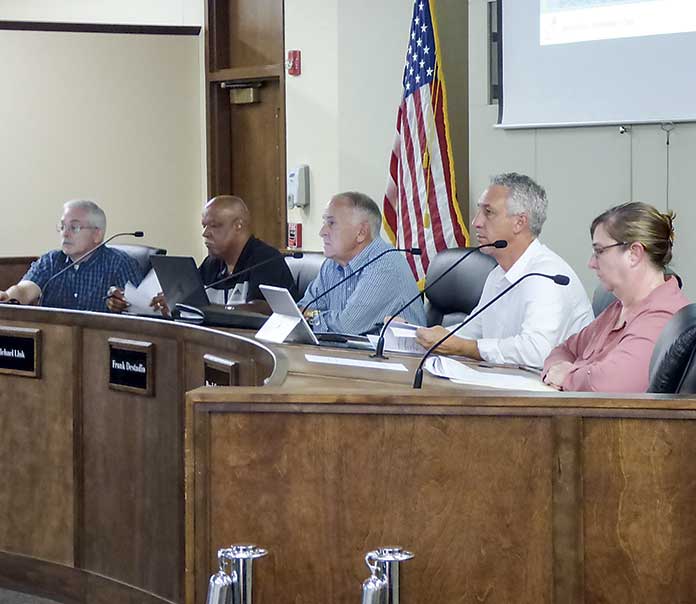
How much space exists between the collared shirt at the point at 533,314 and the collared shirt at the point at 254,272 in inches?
46.9

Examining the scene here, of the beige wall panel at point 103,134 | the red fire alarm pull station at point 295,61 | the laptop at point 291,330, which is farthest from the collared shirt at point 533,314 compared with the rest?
the beige wall panel at point 103,134

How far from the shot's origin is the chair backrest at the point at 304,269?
A: 509cm

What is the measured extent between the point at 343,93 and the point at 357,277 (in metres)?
2.47

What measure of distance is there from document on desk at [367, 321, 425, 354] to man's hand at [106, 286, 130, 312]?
1608 mm

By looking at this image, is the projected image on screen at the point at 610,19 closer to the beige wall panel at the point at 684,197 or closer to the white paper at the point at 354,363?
the beige wall panel at the point at 684,197

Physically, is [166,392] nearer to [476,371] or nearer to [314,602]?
[476,371]

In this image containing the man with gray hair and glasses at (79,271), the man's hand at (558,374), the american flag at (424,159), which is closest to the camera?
the man's hand at (558,374)

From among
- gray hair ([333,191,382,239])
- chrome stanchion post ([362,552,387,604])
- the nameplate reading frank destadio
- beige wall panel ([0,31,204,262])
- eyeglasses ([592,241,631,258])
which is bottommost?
chrome stanchion post ([362,552,387,604])

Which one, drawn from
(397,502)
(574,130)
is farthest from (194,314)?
(397,502)

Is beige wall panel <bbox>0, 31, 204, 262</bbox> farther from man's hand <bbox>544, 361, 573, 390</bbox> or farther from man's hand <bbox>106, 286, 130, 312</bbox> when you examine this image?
man's hand <bbox>544, 361, 573, 390</bbox>

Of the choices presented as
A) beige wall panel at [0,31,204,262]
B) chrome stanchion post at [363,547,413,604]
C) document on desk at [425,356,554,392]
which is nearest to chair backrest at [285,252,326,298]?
document on desk at [425,356,554,392]

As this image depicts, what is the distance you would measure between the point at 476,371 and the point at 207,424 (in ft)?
3.74

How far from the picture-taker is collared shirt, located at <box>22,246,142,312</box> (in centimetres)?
507

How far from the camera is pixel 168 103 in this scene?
7809mm
